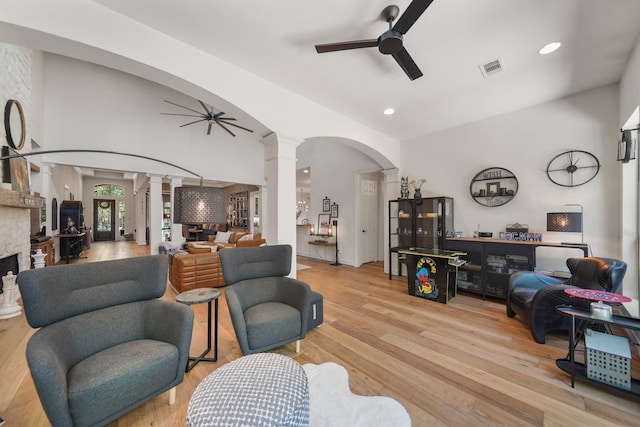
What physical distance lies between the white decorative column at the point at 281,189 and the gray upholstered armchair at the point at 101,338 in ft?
4.64

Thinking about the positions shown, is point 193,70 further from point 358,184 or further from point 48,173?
point 48,173

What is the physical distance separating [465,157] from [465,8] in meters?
2.94

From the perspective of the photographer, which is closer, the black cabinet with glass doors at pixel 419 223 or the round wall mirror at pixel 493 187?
the round wall mirror at pixel 493 187

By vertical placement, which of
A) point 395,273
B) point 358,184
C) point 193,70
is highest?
point 193,70

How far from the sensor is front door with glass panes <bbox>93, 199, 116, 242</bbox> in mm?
12406

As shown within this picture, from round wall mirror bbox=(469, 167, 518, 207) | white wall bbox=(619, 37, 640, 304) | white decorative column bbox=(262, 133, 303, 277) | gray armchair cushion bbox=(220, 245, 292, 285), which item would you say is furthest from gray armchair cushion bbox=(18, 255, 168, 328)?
white wall bbox=(619, 37, 640, 304)

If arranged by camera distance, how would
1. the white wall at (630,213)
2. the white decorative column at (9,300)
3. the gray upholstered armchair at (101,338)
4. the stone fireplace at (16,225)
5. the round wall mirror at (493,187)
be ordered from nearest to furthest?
the gray upholstered armchair at (101,338)
the white wall at (630,213)
the white decorative column at (9,300)
the stone fireplace at (16,225)
the round wall mirror at (493,187)

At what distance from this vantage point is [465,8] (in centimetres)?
202

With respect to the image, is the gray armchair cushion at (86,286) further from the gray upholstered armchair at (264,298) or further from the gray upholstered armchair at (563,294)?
the gray upholstered armchair at (563,294)

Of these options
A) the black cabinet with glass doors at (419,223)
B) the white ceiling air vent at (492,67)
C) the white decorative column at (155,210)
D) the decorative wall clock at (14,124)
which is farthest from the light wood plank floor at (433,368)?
the white decorative column at (155,210)

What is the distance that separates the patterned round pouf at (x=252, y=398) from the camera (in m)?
1.06

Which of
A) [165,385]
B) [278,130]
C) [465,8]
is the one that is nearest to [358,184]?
[278,130]

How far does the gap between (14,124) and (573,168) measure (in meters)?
8.33

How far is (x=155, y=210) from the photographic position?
677cm
